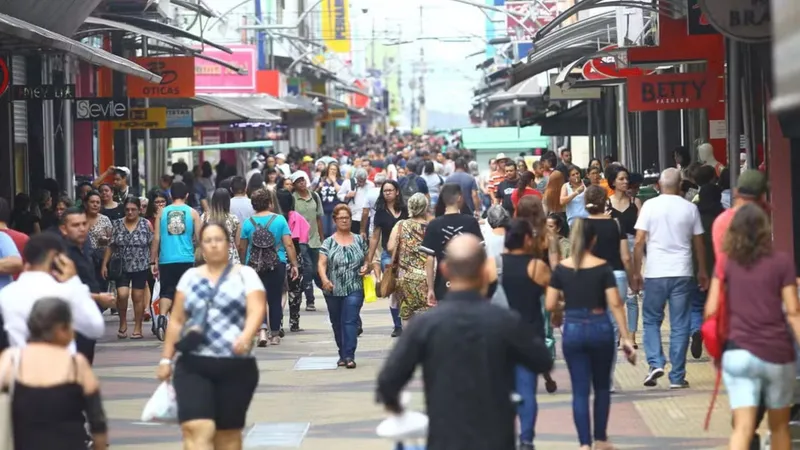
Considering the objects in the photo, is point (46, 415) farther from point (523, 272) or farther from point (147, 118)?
point (147, 118)

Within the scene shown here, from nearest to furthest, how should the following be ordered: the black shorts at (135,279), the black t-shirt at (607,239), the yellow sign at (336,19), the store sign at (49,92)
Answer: the black t-shirt at (607,239) → the black shorts at (135,279) → the store sign at (49,92) → the yellow sign at (336,19)

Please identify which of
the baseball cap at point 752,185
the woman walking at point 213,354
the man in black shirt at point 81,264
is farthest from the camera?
the baseball cap at point 752,185

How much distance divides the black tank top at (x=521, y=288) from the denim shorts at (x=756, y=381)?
2.37 meters

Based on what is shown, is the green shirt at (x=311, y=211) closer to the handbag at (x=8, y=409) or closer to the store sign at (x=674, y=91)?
the store sign at (x=674, y=91)

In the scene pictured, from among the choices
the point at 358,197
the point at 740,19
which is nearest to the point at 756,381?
the point at 740,19

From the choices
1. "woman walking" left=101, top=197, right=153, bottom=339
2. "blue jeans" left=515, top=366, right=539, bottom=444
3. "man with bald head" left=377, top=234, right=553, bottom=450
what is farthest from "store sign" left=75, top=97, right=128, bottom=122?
"man with bald head" left=377, top=234, right=553, bottom=450

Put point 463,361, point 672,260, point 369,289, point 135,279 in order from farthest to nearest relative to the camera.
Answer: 1. point 135,279
2. point 369,289
3. point 672,260
4. point 463,361

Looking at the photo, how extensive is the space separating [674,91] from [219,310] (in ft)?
38.9

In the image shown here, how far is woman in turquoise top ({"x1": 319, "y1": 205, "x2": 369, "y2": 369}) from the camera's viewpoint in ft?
50.4

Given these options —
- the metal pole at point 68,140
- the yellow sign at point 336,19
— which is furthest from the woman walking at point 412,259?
the yellow sign at point 336,19

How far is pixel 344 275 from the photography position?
1537 cm

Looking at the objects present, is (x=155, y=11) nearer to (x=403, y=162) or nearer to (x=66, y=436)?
(x=403, y=162)

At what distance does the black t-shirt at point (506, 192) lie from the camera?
71.1 feet

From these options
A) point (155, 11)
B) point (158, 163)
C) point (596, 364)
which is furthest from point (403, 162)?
point (596, 364)
